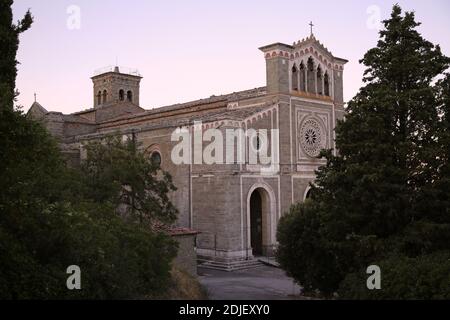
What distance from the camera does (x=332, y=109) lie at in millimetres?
33500

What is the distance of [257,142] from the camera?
29203mm

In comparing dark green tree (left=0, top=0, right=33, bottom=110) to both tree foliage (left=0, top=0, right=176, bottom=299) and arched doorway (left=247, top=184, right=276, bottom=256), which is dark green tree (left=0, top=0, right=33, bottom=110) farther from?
arched doorway (left=247, top=184, right=276, bottom=256)

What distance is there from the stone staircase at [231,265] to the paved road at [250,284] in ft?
1.25

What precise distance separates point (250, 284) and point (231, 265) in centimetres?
375

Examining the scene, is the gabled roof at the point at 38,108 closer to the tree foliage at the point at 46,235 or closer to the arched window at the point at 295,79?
the arched window at the point at 295,79

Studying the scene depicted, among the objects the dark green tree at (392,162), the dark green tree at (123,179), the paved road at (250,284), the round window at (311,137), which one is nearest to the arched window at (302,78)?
the round window at (311,137)

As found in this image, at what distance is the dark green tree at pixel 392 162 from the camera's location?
13.7 metres

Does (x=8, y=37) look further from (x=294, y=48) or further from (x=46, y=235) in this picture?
(x=294, y=48)

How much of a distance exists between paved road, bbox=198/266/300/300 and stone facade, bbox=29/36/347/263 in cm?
151

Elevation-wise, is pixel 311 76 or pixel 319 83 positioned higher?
pixel 311 76

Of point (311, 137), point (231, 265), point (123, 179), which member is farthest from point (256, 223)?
point (123, 179)

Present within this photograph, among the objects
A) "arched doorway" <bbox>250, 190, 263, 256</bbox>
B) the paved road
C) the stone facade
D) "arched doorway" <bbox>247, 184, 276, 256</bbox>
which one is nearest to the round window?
the stone facade

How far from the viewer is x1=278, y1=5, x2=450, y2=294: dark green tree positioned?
13727 millimetres
